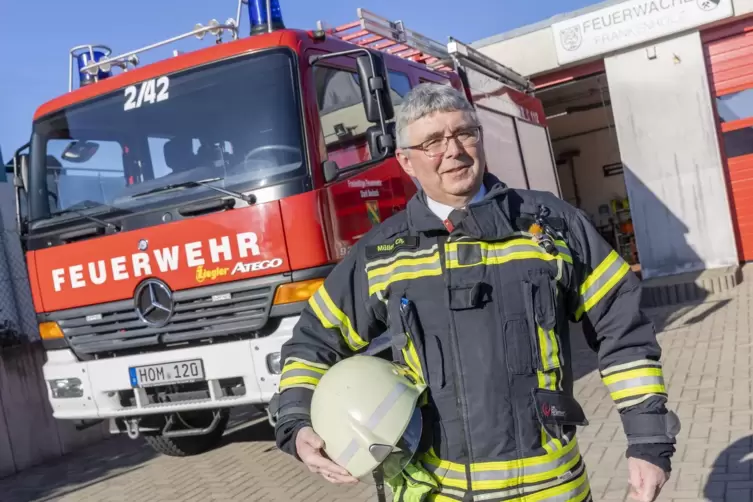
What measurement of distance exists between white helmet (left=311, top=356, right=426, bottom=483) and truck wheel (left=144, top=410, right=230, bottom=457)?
372cm

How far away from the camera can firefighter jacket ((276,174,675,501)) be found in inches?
70.8

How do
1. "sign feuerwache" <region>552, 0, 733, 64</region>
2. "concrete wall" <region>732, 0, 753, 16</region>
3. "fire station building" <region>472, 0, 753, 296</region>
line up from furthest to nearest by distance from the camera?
"fire station building" <region>472, 0, 753, 296</region>, "sign feuerwache" <region>552, 0, 733, 64</region>, "concrete wall" <region>732, 0, 753, 16</region>

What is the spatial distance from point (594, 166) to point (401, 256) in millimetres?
17651

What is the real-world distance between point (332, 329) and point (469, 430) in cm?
50

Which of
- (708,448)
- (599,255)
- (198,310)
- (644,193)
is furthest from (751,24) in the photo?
(599,255)

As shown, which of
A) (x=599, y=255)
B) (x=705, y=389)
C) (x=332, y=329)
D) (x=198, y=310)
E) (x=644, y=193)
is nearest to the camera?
(x=599, y=255)

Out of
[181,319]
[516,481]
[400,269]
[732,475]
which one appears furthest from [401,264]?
[181,319]

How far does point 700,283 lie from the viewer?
9859mm

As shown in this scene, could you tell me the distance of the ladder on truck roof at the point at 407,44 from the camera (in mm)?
5965

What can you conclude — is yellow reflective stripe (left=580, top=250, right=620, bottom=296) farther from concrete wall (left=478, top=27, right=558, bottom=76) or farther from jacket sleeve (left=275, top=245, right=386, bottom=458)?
concrete wall (left=478, top=27, right=558, bottom=76)

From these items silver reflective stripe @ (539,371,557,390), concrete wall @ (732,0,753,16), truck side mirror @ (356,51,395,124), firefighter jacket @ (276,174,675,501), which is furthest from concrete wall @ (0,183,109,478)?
concrete wall @ (732,0,753,16)

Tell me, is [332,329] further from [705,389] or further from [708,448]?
[705,389]

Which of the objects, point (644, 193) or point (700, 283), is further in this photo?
point (644, 193)

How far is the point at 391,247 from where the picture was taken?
6.50 ft
